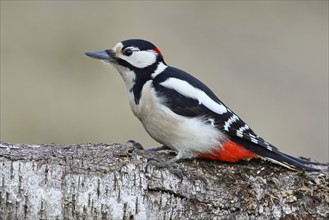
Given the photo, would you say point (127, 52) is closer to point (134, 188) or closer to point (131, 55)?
point (131, 55)

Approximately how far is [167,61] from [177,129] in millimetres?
5241

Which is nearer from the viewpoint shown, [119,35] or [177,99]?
[177,99]

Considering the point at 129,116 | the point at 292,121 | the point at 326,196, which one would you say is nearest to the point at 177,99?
the point at 326,196

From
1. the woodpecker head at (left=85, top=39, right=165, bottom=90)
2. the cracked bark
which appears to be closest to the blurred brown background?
the woodpecker head at (left=85, top=39, right=165, bottom=90)

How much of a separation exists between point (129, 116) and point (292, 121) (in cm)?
195

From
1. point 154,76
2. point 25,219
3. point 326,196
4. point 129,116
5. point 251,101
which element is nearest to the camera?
point 25,219

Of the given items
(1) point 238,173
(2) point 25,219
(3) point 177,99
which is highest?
(3) point 177,99

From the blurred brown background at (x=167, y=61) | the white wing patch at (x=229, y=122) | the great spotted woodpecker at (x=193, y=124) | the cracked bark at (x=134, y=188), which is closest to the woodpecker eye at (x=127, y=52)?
the great spotted woodpecker at (x=193, y=124)

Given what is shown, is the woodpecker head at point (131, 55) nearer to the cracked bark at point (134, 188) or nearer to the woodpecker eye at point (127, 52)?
the woodpecker eye at point (127, 52)

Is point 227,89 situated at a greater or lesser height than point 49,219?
greater

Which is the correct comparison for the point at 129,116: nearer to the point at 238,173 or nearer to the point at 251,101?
the point at 251,101

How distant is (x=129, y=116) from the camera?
859cm

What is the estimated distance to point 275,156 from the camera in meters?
4.25

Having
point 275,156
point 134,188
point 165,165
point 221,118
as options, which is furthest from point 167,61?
point 134,188
